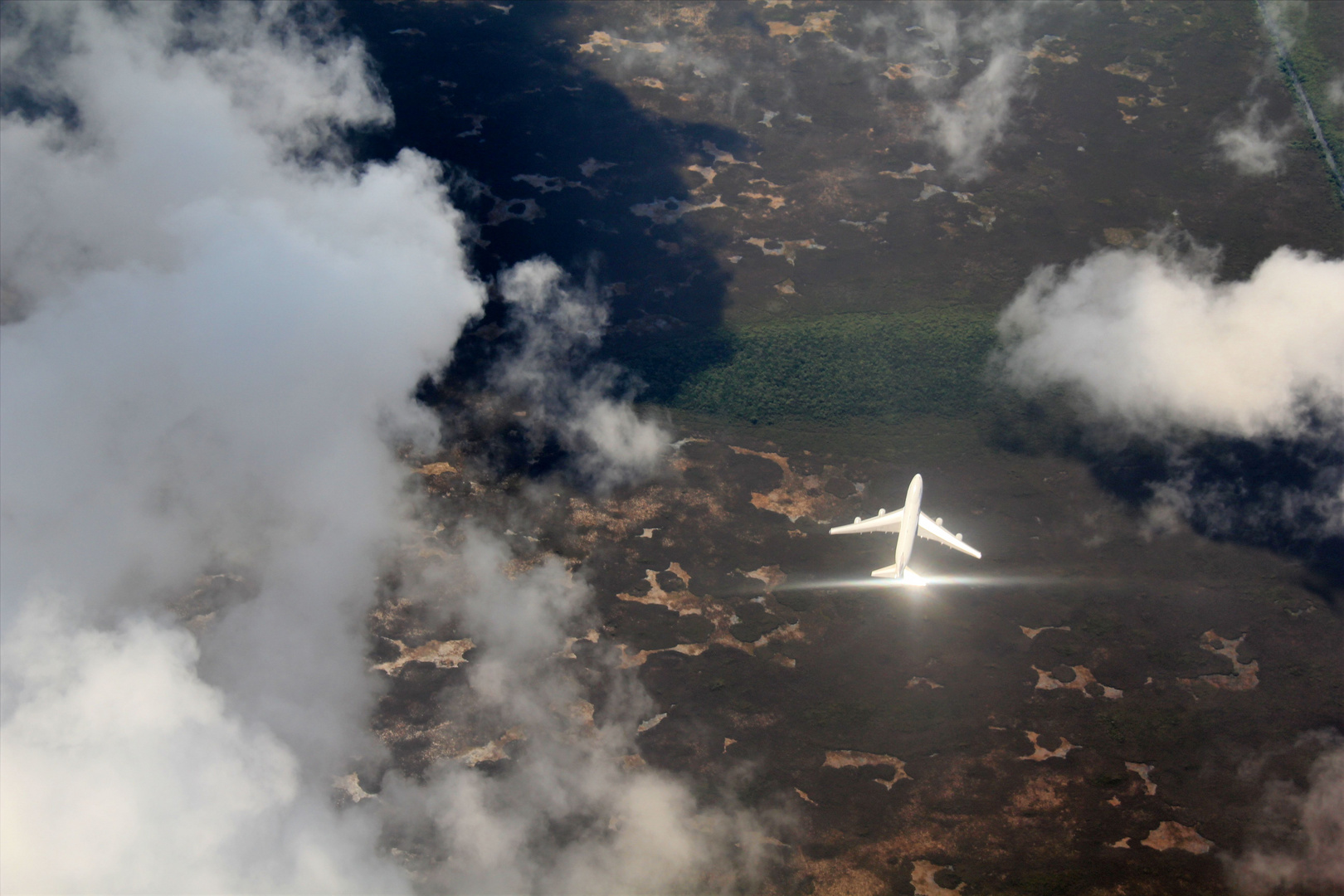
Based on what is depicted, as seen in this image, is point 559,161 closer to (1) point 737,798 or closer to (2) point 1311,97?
(1) point 737,798

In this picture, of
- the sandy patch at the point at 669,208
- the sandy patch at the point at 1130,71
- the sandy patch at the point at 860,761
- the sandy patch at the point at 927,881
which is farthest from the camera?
the sandy patch at the point at 1130,71

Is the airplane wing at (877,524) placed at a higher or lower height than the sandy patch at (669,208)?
lower

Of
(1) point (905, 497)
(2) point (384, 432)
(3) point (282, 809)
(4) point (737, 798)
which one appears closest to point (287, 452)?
(2) point (384, 432)

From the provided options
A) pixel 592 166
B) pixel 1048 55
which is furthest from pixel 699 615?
pixel 1048 55

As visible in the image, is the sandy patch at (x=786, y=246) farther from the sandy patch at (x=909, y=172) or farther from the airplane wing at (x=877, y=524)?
the airplane wing at (x=877, y=524)

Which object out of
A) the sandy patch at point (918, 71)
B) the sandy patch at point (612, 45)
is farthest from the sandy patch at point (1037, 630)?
the sandy patch at point (612, 45)

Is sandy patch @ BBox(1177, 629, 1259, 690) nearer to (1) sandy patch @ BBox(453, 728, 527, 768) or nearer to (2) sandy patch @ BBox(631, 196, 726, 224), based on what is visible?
(1) sandy patch @ BBox(453, 728, 527, 768)

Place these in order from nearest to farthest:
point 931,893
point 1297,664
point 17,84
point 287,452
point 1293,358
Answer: point 931,893 < point 1297,664 < point 287,452 < point 1293,358 < point 17,84

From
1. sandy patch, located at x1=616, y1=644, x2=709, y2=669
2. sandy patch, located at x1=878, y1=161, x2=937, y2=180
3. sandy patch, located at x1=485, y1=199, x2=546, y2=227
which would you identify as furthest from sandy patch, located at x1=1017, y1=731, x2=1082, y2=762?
sandy patch, located at x1=485, y1=199, x2=546, y2=227
